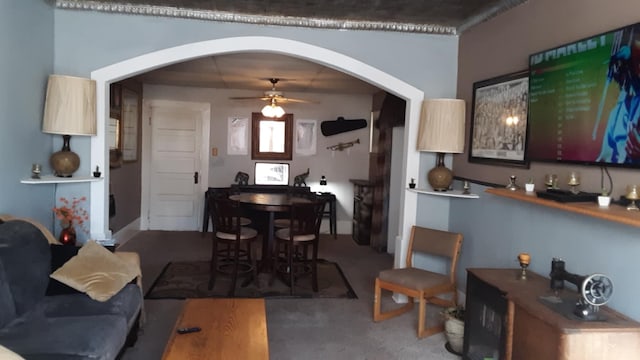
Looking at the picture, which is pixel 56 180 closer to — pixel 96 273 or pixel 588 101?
pixel 96 273

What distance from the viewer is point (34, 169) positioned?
345 centimetres

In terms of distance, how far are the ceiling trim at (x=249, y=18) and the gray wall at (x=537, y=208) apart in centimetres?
44

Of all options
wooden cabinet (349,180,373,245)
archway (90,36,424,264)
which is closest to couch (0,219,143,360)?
archway (90,36,424,264)

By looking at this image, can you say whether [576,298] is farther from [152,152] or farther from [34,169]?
[152,152]

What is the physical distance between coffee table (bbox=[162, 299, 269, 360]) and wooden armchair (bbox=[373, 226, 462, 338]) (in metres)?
1.13

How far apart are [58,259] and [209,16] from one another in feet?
7.10

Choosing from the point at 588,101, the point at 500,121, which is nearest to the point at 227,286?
the point at 500,121

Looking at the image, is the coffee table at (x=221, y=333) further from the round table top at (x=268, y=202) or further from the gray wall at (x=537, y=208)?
the gray wall at (x=537, y=208)

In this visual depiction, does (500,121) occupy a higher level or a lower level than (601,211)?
higher

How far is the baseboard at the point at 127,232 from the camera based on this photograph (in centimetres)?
622

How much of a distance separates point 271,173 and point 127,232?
2.26m

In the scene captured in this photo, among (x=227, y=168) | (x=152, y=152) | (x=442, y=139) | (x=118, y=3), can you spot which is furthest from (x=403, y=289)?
(x=152, y=152)

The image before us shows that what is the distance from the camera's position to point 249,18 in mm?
3980

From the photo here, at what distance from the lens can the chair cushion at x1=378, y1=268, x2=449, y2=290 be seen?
3.54 m
